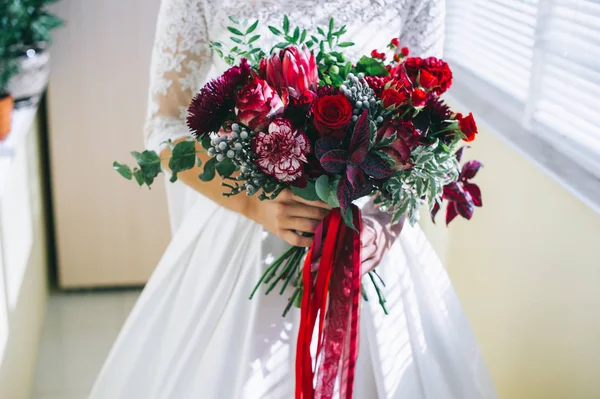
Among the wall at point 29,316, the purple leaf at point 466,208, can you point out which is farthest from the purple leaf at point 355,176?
the wall at point 29,316

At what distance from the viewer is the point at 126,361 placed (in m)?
1.41

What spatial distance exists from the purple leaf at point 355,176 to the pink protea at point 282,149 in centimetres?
6

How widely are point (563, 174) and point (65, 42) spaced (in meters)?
1.83

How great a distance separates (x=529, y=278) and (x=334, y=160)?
2.53 feet

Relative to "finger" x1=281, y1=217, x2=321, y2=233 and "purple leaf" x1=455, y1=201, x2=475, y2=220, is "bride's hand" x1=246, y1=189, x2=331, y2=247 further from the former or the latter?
"purple leaf" x1=455, y1=201, x2=475, y2=220

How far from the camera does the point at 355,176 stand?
904 millimetres

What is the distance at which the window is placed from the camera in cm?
130

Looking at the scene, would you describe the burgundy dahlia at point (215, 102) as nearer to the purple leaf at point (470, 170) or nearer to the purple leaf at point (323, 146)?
the purple leaf at point (323, 146)

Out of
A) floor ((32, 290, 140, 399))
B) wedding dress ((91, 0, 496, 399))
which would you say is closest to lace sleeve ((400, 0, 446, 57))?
wedding dress ((91, 0, 496, 399))

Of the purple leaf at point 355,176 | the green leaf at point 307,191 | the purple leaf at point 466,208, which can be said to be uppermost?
the purple leaf at point 355,176

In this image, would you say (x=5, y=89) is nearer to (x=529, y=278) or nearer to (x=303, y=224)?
(x=303, y=224)

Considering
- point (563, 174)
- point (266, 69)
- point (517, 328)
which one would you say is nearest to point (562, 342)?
point (517, 328)

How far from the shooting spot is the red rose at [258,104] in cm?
87

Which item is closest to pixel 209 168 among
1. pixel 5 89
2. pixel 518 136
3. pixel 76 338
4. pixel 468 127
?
pixel 468 127
